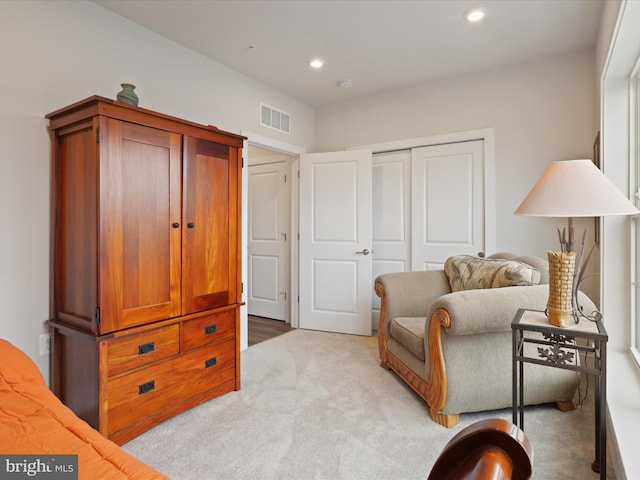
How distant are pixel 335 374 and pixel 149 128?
Result: 2.09 metres

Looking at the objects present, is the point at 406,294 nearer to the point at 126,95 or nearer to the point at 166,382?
the point at 166,382

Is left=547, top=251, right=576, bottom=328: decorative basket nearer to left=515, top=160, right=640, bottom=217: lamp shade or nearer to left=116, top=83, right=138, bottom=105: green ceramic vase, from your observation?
left=515, top=160, right=640, bottom=217: lamp shade

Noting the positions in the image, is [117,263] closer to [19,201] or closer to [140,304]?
[140,304]

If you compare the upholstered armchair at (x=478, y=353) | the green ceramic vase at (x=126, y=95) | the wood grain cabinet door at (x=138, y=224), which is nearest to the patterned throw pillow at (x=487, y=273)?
the upholstered armchair at (x=478, y=353)

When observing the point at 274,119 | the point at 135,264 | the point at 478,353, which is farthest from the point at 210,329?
the point at 274,119

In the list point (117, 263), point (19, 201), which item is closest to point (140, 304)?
point (117, 263)

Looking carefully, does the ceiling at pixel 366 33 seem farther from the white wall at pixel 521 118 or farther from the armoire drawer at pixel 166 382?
the armoire drawer at pixel 166 382

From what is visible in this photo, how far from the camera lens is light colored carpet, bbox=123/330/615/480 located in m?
1.71

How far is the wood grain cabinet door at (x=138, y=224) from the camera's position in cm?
186

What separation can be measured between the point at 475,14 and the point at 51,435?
3.14 metres

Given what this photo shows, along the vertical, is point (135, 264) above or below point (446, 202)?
below

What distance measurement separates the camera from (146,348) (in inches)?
80.5

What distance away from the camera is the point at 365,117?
13.8 ft

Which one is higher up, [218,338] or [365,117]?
[365,117]
